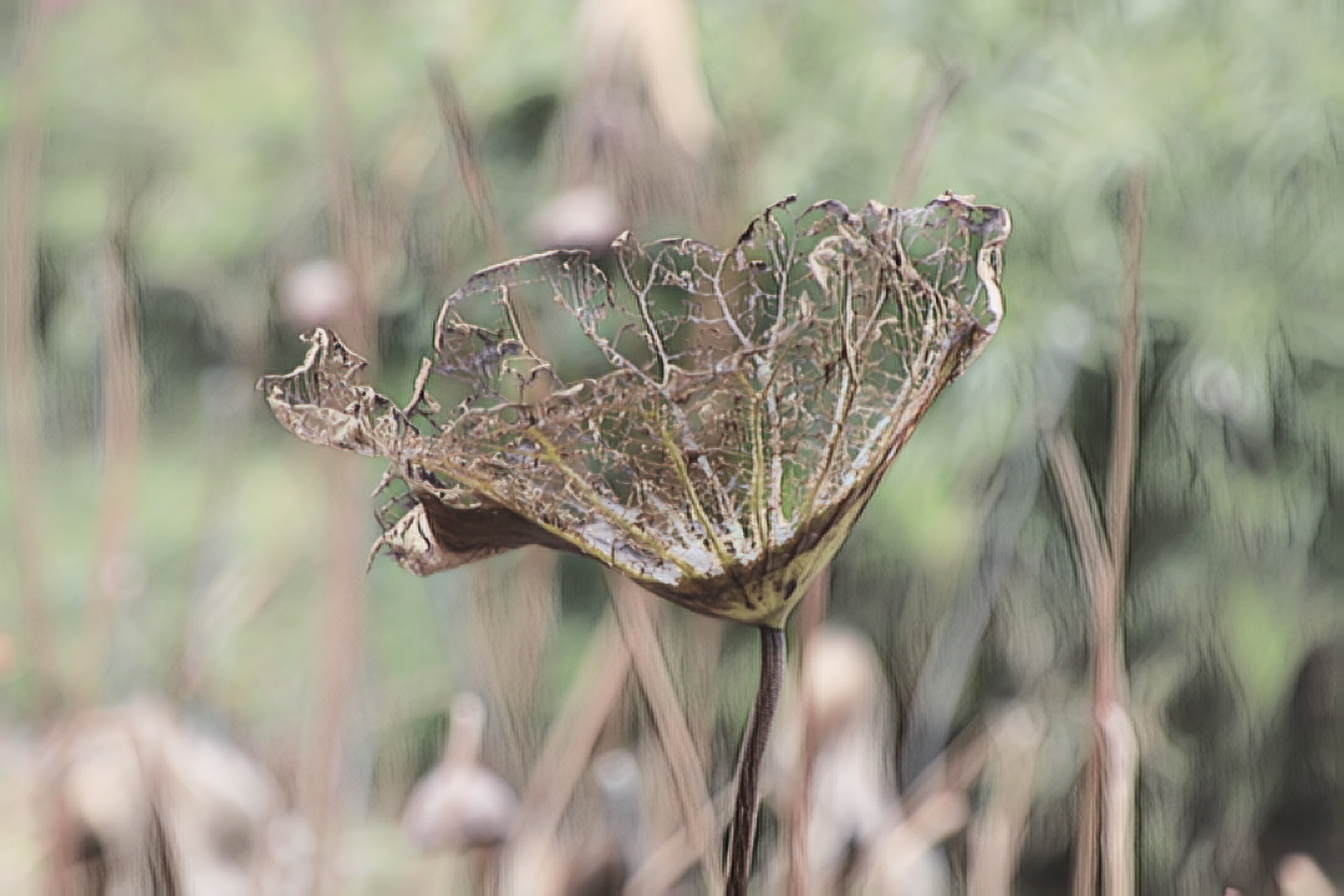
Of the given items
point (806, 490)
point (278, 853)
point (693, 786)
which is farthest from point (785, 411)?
point (278, 853)

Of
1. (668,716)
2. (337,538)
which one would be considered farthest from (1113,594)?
(337,538)

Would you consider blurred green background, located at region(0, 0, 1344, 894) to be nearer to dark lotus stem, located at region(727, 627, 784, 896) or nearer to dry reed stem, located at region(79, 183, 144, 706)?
dry reed stem, located at region(79, 183, 144, 706)

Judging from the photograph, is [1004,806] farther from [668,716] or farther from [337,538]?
[337,538]

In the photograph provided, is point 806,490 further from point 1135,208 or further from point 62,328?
point 62,328

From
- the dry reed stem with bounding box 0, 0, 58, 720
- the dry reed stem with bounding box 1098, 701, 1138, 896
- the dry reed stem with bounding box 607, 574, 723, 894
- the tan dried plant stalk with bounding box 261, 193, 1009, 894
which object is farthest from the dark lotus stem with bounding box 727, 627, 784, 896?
the dry reed stem with bounding box 0, 0, 58, 720

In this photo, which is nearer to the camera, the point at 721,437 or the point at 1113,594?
the point at 721,437

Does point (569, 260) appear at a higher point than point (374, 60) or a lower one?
lower

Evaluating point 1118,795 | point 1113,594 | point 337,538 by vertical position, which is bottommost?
point 1118,795
